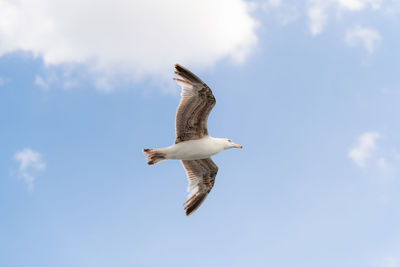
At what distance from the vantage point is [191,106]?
1683cm

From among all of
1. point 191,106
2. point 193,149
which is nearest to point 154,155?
point 193,149

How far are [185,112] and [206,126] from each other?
3.64ft

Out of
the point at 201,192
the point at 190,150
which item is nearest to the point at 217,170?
the point at 201,192

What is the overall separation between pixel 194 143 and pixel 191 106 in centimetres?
163

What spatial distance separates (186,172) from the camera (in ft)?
66.0

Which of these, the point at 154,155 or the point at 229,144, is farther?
the point at 229,144

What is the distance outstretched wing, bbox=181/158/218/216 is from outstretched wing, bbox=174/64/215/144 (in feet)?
7.98

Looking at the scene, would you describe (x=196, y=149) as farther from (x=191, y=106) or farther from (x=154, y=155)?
(x=191, y=106)

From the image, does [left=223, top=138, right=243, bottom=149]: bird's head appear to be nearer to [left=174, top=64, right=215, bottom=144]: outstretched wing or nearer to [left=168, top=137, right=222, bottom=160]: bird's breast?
[left=168, top=137, right=222, bottom=160]: bird's breast

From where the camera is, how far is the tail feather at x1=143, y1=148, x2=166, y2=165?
17688 mm

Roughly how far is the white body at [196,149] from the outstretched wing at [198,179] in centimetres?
141

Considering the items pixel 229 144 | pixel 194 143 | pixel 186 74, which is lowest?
pixel 194 143

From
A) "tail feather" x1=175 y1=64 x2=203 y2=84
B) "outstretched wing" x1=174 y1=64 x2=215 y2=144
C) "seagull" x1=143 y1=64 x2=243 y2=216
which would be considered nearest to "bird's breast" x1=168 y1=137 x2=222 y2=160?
"seagull" x1=143 y1=64 x2=243 y2=216

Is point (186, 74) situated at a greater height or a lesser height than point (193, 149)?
greater
